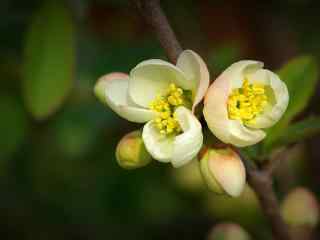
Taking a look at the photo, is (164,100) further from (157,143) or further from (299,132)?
(299,132)

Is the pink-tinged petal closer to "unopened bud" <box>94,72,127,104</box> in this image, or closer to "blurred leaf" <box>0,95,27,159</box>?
"unopened bud" <box>94,72,127,104</box>

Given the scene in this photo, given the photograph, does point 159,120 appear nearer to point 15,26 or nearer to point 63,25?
point 63,25

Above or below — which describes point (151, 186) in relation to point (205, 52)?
below

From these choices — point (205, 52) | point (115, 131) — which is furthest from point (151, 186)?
point (205, 52)

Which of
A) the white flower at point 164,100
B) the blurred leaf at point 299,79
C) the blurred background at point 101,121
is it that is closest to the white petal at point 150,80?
the white flower at point 164,100

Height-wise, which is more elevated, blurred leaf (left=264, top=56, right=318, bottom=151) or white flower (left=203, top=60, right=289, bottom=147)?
white flower (left=203, top=60, right=289, bottom=147)

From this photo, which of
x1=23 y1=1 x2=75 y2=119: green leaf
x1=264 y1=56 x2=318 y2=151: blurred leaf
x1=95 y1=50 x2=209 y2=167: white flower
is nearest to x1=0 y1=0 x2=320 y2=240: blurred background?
x1=23 y1=1 x2=75 y2=119: green leaf
